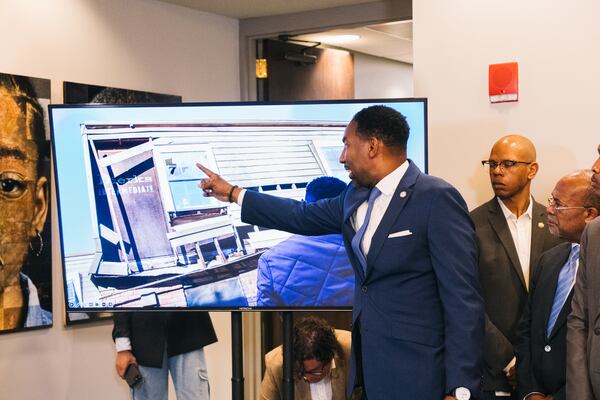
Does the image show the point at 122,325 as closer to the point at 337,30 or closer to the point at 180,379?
the point at 180,379

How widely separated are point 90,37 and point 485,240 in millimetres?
2142

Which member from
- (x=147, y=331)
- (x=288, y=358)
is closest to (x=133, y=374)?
(x=147, y=331)

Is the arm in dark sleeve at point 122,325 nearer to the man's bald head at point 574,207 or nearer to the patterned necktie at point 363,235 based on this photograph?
the patterned necktie at point 363,235

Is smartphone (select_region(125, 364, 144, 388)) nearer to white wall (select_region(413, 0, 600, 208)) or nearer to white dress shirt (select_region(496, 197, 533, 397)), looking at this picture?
white dress shirt (select_region(496, 197, 533, 397))

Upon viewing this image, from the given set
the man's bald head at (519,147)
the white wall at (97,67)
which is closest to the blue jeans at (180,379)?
the white wall at (97,67)

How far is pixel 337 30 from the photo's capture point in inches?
200

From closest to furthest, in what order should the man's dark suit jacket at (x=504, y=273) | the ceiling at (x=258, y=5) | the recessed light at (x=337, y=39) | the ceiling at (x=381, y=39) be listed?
the man's dark suit jacket at (x=504, y=273), the ceiling at (x=258, y=5), the ceiling at (x=381, y=39), the recessed light at (x=337, y=39)

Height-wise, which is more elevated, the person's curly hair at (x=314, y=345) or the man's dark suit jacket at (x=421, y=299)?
the man's dark suit jacket at (x=421, y=299)

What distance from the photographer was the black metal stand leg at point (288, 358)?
2992 mm

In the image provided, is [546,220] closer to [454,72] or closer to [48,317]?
[454,72]

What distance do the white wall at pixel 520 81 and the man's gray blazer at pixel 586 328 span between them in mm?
1066

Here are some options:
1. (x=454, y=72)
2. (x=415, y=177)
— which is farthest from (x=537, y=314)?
(x=454, y=72)

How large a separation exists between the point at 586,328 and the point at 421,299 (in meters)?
0.47

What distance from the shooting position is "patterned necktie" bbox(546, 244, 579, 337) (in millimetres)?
2789
